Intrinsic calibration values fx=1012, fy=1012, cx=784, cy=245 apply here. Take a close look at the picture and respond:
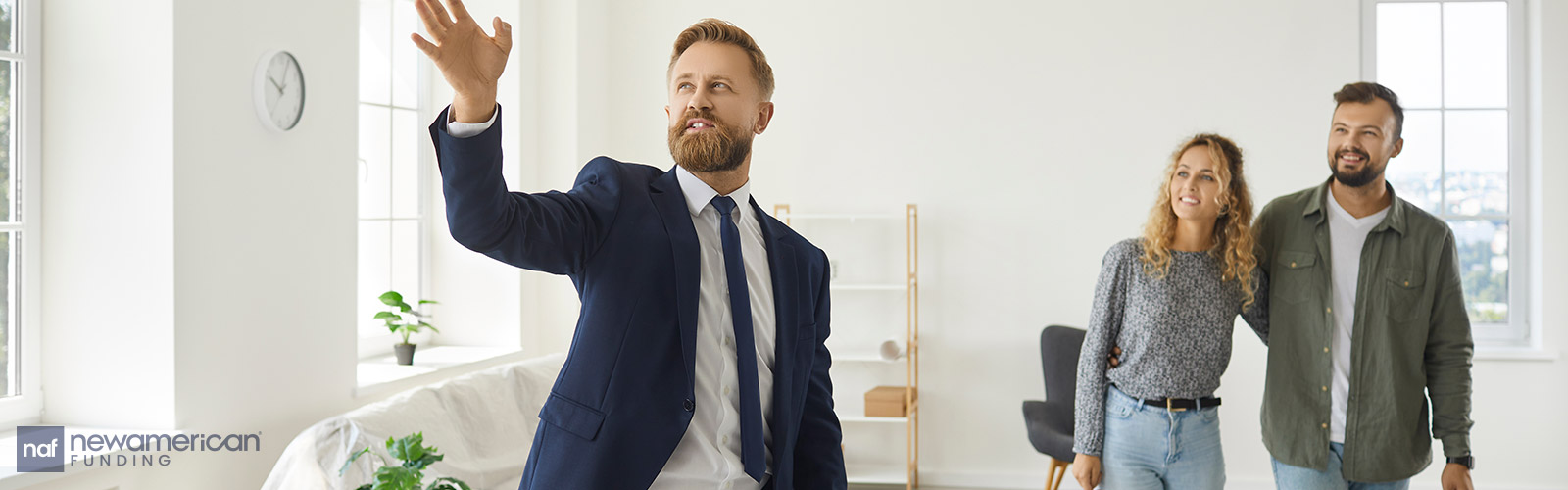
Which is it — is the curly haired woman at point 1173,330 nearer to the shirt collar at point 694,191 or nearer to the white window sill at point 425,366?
the shirt collar at point 694,191

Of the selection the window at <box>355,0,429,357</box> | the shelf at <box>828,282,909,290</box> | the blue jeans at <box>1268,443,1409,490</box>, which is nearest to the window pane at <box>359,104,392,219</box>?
the window at <box>355,0,429,357</box>

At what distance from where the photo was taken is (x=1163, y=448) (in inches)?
87.7

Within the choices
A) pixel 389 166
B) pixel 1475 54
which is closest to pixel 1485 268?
pixel 1475 54

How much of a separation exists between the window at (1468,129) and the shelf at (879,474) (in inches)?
101

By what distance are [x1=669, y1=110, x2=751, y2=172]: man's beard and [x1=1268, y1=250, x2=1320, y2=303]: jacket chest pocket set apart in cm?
159

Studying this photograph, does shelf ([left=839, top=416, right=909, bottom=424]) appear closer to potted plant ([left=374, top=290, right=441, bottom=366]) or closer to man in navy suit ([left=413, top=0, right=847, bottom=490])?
potted plant ([left=374, top=290, right=441, bottom=366])

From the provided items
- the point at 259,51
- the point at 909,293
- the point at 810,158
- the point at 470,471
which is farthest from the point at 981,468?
the point at 259,51

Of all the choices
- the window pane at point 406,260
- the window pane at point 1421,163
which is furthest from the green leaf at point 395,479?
the window pane at point 1421,163

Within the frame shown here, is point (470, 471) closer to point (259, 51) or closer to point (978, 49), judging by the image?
point (259, 51)

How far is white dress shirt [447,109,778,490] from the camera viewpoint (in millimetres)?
1297

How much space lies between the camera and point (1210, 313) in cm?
228

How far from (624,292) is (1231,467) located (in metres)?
4.12

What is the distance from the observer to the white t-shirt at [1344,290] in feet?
7.48

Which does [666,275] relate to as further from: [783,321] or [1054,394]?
[1054,394]
